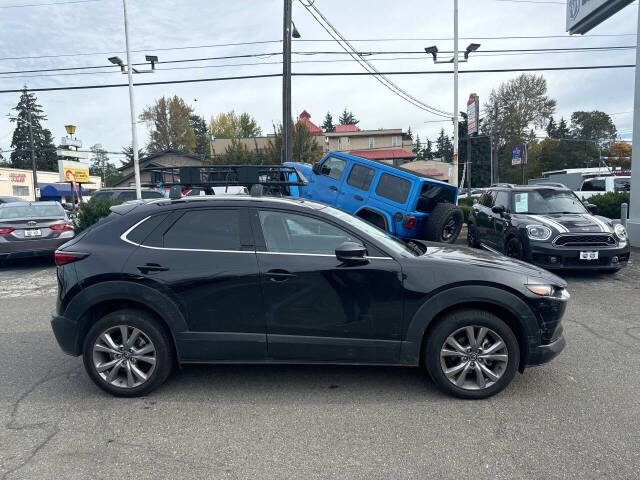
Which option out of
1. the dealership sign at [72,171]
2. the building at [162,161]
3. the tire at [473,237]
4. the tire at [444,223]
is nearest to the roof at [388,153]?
the building at [162,161]

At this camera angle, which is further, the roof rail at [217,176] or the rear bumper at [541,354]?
the roof rail at [217,176]

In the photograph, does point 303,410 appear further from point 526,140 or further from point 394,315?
point 526,140

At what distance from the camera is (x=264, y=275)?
3529mm

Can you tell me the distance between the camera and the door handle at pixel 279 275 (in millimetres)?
3512

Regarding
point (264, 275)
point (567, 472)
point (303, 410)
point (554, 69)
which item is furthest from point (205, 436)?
point (554, 69)

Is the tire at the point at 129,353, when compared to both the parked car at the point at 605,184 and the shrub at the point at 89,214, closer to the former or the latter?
the shrub at the point at 89,214

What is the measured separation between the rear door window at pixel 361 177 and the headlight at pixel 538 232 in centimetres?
332

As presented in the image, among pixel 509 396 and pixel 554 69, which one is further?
pixel 554 69

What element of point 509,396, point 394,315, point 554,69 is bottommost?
point 509,396

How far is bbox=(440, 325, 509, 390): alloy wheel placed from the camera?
11.4 feet

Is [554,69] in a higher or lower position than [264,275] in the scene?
higher

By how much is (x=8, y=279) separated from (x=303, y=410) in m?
8.17

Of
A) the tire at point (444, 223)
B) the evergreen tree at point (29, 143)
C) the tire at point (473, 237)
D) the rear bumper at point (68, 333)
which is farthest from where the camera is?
the evergreen tree at point (29, 143)

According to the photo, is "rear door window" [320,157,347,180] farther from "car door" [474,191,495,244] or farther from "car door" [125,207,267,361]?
"car door" [125,207,267,361]
